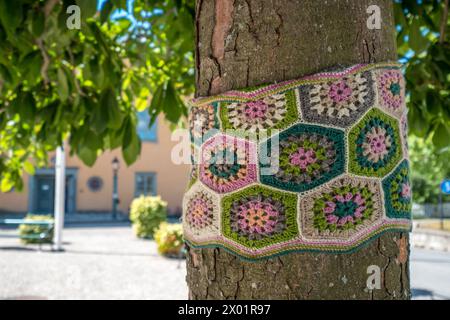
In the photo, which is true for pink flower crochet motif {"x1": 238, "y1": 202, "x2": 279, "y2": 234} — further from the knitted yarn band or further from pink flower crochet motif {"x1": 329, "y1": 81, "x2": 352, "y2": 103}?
pink flower crochet motif {"x1": 329, "y1": 81, "x2": 352, "y2": 103}

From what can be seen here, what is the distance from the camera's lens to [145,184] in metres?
23.5

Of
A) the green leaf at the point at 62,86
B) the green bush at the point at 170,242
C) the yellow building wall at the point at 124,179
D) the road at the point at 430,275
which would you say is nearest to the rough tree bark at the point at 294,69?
the green leaf at the point at 62,86

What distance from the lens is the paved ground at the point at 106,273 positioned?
7.07 meters

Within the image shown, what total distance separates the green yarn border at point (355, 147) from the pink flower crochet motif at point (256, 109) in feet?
0.62

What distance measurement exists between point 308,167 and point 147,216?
14253 mm

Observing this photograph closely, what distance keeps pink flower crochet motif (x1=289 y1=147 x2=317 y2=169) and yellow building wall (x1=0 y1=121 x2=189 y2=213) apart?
811 inches

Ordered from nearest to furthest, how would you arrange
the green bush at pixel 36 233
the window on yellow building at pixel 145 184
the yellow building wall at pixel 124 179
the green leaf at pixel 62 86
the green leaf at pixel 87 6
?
the green leaf at pixel 87 6 → the green leaf at pixel 62 86 → the green bush at pixel 36 233 → the yellow building wall at pixel 124 179 → the window on yellow building at pixel 145 184

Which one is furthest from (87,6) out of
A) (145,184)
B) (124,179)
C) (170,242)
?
(145,184)

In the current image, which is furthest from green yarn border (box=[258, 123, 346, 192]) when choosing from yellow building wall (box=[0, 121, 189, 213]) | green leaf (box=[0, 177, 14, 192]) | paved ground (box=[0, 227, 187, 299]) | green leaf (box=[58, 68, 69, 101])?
yellow building wall (box=[0, 121, 189, 213])

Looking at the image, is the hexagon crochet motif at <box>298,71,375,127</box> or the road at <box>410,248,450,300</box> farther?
the road at <box>410,248,450,300</box>

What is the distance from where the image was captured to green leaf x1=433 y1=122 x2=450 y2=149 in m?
2.39

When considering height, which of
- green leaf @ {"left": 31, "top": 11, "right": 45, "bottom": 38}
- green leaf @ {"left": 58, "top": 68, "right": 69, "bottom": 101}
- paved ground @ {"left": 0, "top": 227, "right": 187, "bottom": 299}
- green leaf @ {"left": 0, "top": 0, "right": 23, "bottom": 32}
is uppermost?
green leaf @ {"left": 31, "top": 11, "right": 45, "bottom": 38}

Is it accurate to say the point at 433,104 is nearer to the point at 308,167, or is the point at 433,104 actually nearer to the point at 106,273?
the point at 308,167

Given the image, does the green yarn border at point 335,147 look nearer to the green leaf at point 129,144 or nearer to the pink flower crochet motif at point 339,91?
the pink flower crochet motif at point 339,91
